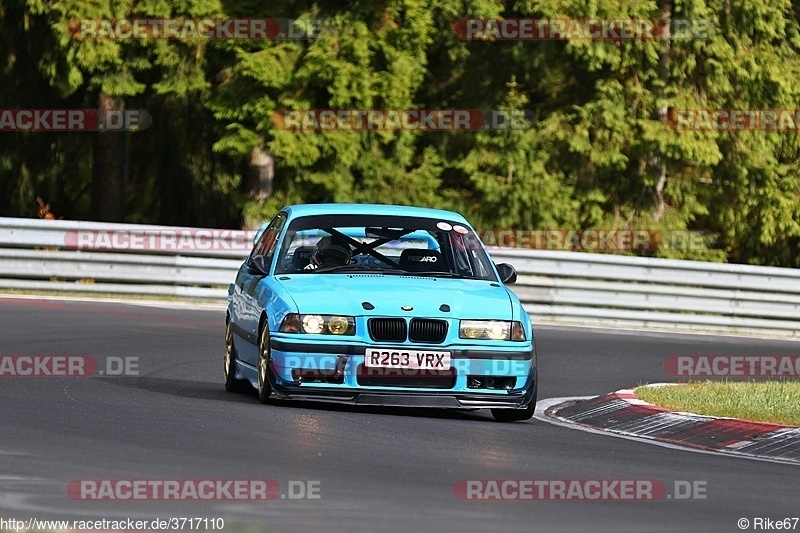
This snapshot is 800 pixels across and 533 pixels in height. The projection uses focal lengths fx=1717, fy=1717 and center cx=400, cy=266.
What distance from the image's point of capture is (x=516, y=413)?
37.5 ft

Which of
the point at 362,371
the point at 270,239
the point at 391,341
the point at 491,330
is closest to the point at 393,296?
the point at 391,341

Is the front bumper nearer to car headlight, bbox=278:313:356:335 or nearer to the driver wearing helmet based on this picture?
car headlight, bbox=278:313:356:335

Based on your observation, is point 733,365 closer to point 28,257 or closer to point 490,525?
point 28,257

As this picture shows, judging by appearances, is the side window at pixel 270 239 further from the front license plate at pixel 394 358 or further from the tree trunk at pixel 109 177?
the tree trunk at pixel 109 177

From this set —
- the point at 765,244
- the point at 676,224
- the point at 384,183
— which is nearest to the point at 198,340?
the point at 384,183

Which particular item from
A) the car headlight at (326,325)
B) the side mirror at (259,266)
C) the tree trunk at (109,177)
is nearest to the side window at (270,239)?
the side mirror at (259,266)

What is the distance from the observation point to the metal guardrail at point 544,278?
2123 centimetres

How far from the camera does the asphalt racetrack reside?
727cm

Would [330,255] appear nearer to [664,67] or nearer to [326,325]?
[326,325]

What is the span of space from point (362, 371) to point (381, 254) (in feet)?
5.35

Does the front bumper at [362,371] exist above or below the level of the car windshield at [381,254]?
below

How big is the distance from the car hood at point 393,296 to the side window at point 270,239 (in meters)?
0.98

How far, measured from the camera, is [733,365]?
17.8 m

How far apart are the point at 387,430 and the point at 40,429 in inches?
79.9
